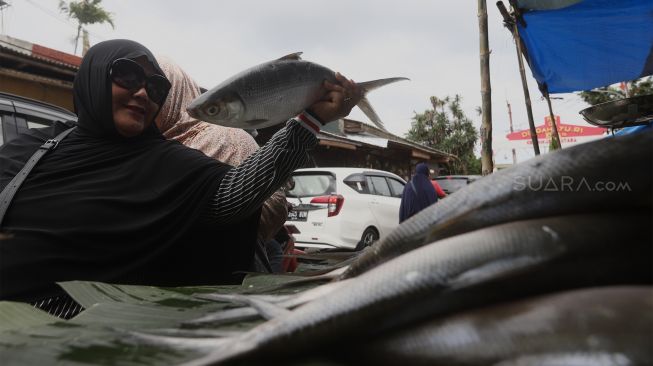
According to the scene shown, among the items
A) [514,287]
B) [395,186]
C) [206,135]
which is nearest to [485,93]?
[395,186]

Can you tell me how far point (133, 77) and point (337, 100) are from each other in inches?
35.8

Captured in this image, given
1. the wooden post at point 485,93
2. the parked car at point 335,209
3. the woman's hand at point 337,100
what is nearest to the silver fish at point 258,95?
the woman's hand at point 337,100

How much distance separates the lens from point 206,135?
2.37m

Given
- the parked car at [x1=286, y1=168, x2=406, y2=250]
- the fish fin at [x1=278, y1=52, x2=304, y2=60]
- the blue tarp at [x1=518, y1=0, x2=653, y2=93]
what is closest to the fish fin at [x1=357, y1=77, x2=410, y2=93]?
the fish fin at [x1=278, y1=52, x2=304, y2=60]

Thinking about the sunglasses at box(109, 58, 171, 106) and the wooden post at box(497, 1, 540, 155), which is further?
the wooden post at box(497, 1, 540, 155)

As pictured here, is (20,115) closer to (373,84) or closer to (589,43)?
(373,84)

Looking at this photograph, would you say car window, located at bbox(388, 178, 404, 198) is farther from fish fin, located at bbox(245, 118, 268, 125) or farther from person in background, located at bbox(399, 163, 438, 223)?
fish fin, located at bbox(245, 118, 268, 125)

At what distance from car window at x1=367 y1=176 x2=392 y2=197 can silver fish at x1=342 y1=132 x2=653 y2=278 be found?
26.0ft

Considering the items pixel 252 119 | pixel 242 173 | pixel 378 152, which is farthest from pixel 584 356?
pixel 378 152

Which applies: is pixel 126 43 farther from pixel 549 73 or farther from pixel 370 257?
pixel 549 73

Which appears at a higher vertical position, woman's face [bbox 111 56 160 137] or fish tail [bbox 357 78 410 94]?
fish tail [bbox 357 78 410 94]

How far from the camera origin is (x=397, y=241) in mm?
814

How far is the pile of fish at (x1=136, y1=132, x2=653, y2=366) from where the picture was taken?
54cm

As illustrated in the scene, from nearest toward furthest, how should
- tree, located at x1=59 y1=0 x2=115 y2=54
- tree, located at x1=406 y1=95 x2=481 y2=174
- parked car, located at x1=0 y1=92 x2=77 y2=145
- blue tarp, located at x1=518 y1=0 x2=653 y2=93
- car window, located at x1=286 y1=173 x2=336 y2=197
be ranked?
1. parked car, located at x1=0 y1=92 x2=77 y2=145
2. blue tarp, located at x1=518 y1=0 x2=653 y2=93
3. car window, located at x1=286 y1=173 x2=336 y2=197
4. tree, located at x1=59 y1=0 x2=115 y2=54
5. tree, located at x1=406 y1=95 x2=481 y2=174
